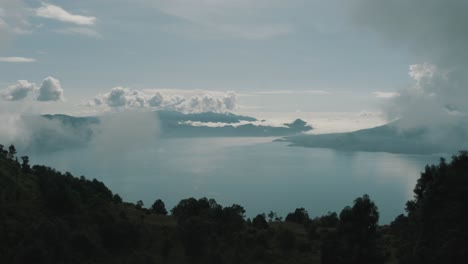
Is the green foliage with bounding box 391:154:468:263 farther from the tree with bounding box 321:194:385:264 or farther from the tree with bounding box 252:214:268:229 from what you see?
the tree with bounding box 252:214:268:229

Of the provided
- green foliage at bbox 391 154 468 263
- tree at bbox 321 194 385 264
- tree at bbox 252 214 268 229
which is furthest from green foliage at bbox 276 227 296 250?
green foliage at bbox 391 154 468 263

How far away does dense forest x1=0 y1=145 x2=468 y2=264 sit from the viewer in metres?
26.6

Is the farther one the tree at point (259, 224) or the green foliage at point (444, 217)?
the tree at point (259, 224)

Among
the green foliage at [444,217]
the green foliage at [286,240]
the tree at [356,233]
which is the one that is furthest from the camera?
the green foliage at [286,240]

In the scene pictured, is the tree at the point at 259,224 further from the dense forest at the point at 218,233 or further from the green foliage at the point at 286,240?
the green foliage at the point at 286,240

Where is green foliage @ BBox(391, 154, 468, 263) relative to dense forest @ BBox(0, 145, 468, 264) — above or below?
above

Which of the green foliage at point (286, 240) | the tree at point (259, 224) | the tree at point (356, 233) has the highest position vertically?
the tree at point (356, 233)

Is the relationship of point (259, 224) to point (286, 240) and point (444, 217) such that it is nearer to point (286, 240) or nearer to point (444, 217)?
point (286, 240)

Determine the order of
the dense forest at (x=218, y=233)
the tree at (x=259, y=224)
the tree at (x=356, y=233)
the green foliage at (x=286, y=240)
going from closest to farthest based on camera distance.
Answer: the dense forest at (x=218, y=233), the tree at (x=356, y=233), the green foliage at (x=286, y=240), the tree at (x=259, y=224)

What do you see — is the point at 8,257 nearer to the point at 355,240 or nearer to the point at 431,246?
the point at 355,240

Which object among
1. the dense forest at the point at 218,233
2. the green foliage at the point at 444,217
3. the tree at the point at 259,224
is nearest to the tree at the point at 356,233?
the dense forest at the point at 218,233

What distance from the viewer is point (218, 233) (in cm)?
4869

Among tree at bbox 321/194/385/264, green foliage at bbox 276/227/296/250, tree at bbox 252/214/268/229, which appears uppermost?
tree at bbox 321/194/385/264

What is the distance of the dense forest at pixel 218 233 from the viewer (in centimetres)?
2658
